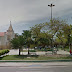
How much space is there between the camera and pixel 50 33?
18.4 m

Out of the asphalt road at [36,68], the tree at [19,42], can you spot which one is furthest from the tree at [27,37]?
the asphalt road at [36,68]

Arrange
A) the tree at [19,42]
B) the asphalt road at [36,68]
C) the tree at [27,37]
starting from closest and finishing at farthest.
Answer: the asphalt road at [36,68] < the tree at [19,42] < the tree at [27,37]

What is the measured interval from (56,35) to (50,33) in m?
1.18

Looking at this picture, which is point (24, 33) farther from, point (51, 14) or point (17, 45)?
point (51, 14)

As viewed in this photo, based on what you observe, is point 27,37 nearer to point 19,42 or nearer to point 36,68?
point 19,42

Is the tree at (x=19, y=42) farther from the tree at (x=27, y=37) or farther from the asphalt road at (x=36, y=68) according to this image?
the asphalt road at (x=36, y=68)

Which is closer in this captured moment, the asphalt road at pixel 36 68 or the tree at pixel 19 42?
the asphalt road at pixel 36 68

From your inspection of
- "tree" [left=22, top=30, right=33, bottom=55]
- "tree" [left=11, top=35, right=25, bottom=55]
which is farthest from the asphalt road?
"tree" [left=22, top=30, right=33, bottom=55]

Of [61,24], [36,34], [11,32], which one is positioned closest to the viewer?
[61,24]

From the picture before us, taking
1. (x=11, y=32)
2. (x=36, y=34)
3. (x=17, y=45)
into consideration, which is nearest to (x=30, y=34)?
(x=36, y=34)

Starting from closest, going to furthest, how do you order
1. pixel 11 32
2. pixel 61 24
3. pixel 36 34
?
pixel 61 24 < pixel 36 34 < pixel 11 32

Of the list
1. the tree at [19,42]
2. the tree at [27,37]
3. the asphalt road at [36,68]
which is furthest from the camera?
the tree at [27,37]

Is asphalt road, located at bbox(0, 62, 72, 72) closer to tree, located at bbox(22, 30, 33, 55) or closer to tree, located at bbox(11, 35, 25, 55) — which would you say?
tree, located at bbox(11, 35, 25, 55)

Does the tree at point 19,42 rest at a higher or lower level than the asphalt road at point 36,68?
higher
